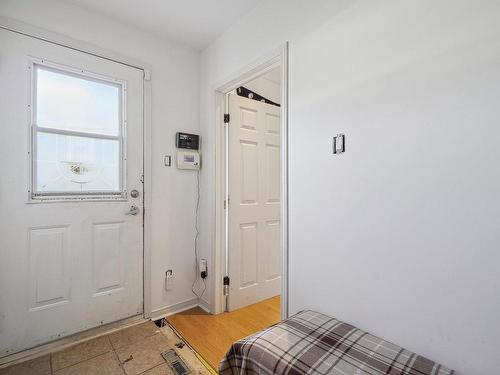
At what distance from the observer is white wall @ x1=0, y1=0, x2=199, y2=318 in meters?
2.05

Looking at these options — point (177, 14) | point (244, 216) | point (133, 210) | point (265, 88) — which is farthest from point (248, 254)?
point (177, 14)

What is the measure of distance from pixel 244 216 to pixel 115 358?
4.69 feet

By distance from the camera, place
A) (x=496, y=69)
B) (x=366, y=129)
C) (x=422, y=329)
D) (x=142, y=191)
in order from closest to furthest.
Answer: (x=496, y=69)
(x=422, y=329)
(x=366, y=129)
(x=142, y=191)

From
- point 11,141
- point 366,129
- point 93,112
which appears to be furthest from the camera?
point 93,112

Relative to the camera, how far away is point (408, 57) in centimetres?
110

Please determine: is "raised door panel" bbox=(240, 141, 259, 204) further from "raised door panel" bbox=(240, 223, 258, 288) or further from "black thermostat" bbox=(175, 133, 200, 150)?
"black thermostat" bbox=(175, 133, 200, 150)

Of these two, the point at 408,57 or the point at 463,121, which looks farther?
the point at 408,57

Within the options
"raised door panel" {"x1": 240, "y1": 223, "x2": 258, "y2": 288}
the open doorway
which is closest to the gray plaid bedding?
the open doorway

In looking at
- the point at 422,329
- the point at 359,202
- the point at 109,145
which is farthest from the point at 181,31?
the point at 422,329

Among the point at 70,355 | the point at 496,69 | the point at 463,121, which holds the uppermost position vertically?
the point at 496,69

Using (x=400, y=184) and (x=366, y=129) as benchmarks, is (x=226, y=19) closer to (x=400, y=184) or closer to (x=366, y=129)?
(x=366, y=129)

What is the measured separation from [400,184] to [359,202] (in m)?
0.21

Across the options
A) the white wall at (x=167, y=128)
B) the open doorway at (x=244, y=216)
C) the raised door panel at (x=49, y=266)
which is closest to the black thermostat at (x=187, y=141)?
the white wall at (x=167, y=128)

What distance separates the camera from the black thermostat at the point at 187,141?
233 centimetres
